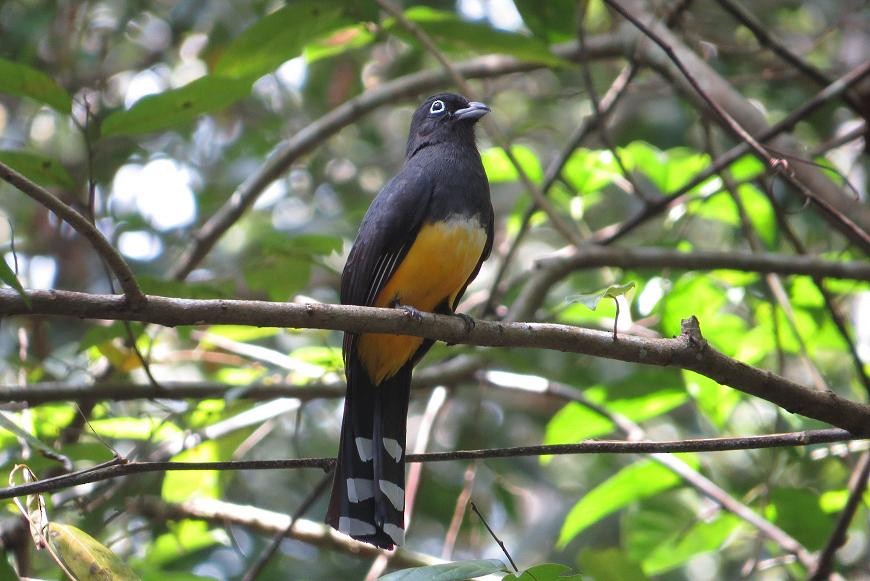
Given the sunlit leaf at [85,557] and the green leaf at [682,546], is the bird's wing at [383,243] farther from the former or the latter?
the sunlit leaf at [85,557]

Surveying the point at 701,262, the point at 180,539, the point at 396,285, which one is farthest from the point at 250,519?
the point at 701,262

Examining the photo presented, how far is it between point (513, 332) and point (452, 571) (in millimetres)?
837

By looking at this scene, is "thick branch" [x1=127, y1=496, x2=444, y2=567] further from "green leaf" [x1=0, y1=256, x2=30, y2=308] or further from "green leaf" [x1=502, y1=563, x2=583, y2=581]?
"green leaf" [x1=0, y1=256, x2=30, y2=308]

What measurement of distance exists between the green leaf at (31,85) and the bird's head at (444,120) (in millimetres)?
1897

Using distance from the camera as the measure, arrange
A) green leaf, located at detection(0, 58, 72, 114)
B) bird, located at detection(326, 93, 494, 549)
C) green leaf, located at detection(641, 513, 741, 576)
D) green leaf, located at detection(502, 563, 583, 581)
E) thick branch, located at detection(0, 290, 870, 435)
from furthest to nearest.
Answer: green leaf, located at detection(641, 513, 741, 576)
bird, located at detection(326, 93, 494, 549)
green leaf, located at detection(0, 58, 72, 114)
thick branch, located at detection(0, 290, 870, 435)
green leaf, located at detection(502, 563, 583, 581)

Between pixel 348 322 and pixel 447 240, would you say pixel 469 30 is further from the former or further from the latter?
pixel 348 322

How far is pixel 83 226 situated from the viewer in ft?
7.10

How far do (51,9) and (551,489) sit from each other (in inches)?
189

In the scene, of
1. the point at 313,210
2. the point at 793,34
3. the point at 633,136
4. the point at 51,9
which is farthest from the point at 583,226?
the point at 51,9

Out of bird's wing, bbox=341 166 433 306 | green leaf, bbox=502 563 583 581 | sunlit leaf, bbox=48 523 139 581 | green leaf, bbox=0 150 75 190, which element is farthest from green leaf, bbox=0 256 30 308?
bird's wing, bbox=341 166 433 306

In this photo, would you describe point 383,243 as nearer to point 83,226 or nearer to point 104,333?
point 104,333

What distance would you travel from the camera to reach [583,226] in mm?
6066

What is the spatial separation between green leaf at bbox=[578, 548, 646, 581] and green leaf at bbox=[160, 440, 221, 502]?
1506mm

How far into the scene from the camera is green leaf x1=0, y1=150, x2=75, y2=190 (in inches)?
129
